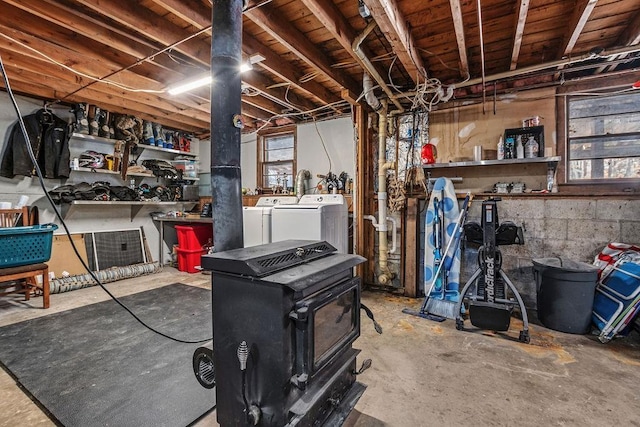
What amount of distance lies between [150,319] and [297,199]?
2373 mm

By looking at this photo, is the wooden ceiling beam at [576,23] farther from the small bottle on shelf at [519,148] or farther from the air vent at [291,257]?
the air vent at [291,257]

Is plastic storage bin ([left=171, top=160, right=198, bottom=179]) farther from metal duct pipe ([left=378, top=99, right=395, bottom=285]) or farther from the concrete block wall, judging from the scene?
the concrete block wall

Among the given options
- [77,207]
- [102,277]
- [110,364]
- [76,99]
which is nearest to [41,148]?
[76,99]

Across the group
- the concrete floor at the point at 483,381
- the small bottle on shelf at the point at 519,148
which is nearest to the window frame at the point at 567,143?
the small bottle on shelf at the point at 519,148

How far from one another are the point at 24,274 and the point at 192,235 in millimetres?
2170

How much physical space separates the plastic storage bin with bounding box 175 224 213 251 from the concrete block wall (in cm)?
411

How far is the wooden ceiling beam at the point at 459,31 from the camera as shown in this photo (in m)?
2.10

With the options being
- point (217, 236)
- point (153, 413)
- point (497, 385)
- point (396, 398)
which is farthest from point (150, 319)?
point (497, 385)

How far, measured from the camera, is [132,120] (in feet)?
16.2

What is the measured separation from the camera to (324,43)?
9.68ft

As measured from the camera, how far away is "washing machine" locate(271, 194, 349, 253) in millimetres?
3557

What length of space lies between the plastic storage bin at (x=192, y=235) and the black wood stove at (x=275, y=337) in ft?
12.9

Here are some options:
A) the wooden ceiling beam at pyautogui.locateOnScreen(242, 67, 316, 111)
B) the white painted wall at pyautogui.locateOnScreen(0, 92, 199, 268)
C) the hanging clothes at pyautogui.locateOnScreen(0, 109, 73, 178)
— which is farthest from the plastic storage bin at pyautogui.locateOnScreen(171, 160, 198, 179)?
the wooden ceiling beam at pyautogui.locateOnScreen(242, 67, 316, 111)

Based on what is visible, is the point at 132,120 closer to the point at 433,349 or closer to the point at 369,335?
the point at 369,335
